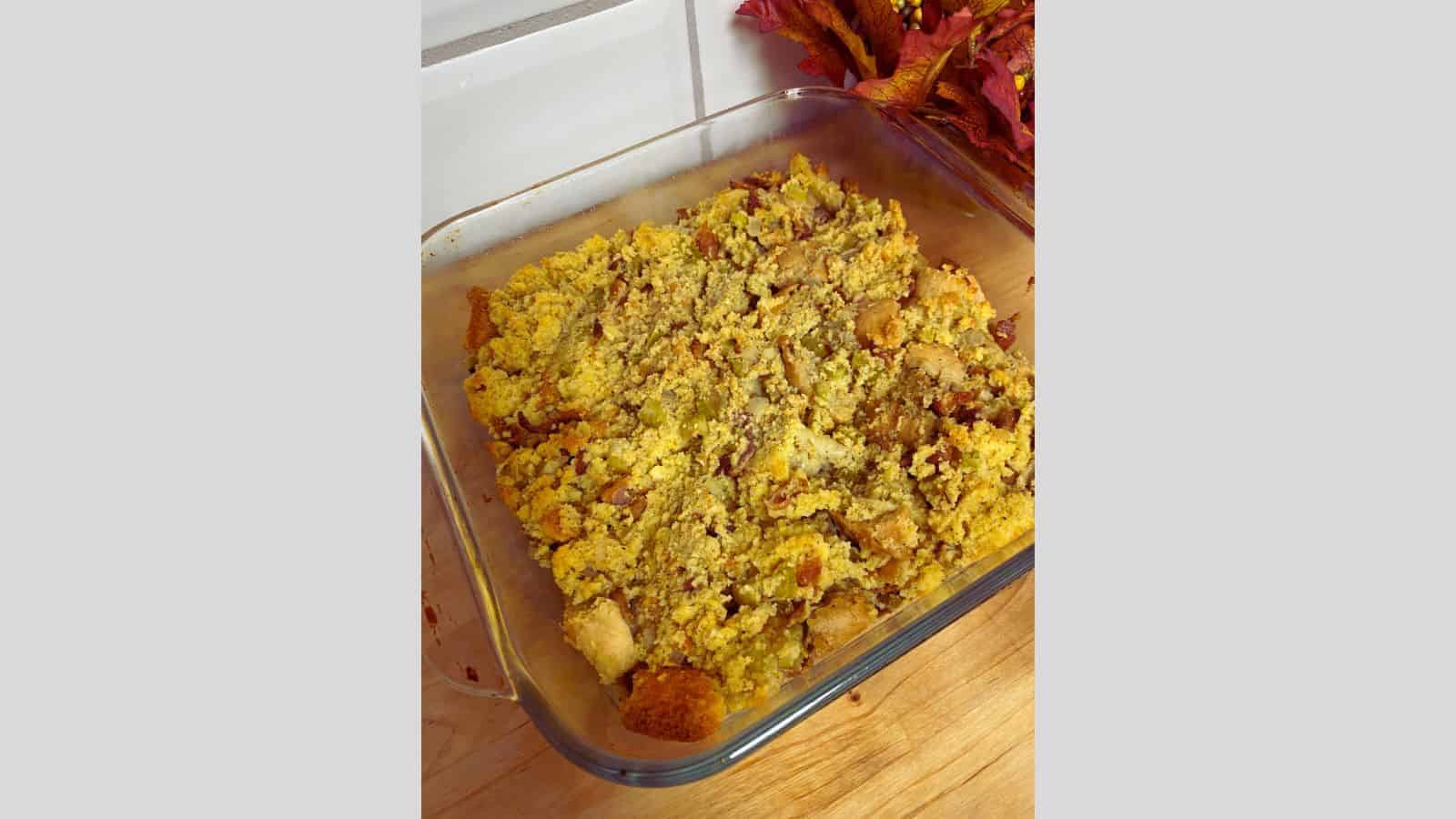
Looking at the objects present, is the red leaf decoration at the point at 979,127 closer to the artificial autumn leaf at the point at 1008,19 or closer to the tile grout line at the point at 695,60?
the artificial autumn leaf at the point at 1008,19

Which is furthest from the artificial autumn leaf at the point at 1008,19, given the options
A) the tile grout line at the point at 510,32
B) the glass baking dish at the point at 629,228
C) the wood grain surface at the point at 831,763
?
the wood grain surface at the point at 831,763

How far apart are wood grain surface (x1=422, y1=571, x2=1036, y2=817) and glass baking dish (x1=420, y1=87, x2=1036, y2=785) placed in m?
0.08

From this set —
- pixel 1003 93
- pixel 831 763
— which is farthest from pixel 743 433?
pixel 1003 93

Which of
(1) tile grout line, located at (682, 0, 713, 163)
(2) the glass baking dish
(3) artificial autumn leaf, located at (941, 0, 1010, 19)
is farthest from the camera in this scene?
(1) tile grout line, located at (682, 0, 713, 163)

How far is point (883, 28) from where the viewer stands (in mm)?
970

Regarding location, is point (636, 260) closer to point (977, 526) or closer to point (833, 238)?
point (833, 238)

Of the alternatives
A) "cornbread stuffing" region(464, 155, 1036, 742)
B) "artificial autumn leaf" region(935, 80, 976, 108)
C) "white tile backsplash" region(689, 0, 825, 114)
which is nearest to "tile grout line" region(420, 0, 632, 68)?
"white tile backsplash" region(689, 0, 825, 114)

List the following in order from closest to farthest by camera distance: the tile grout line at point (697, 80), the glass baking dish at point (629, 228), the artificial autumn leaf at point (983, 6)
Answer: the glass baking dish at point (629, 228), the artificial autumn leaf at point (983, 6), the tile grout line at point (697, 80)

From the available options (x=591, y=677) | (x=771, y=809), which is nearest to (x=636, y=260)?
(x=591, y=677)

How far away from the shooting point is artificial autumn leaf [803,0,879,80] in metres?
0.98

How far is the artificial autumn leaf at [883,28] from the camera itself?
956 mm

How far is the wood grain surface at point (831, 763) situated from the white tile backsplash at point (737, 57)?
704mm

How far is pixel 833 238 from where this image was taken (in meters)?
0.93

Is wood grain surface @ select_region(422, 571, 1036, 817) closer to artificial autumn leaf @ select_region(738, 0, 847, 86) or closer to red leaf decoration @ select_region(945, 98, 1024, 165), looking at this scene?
red leaf decoration @ select_region(945, 98, 1024, 165)
